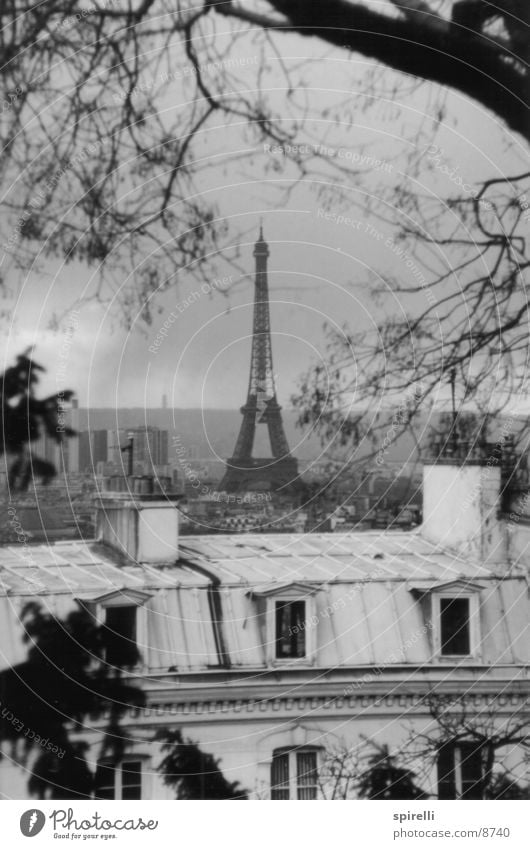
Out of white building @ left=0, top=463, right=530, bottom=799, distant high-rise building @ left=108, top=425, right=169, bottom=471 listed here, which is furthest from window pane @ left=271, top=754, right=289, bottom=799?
distant high-rise building @ left=108, top=425, right=169, bottom=471

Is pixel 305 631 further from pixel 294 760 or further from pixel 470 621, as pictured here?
pixel 470 621

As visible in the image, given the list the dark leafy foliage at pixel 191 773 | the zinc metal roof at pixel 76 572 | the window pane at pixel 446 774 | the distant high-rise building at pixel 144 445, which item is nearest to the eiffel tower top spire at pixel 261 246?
the distant high-rise building at pixel 144 445

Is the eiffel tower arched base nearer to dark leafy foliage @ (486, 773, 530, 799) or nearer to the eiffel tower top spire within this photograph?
the eiffel tower top spire

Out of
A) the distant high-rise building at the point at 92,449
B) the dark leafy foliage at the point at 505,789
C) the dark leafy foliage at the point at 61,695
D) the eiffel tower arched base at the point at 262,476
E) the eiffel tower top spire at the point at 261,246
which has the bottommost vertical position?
the dark leafy foliage at the point at 505,789

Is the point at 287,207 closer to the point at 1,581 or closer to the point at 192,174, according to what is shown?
the point at 192,174

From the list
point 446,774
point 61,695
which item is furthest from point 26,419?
point 446,774

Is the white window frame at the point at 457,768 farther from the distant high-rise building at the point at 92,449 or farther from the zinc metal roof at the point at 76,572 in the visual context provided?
the distant high-rise building at the point at 92,449
